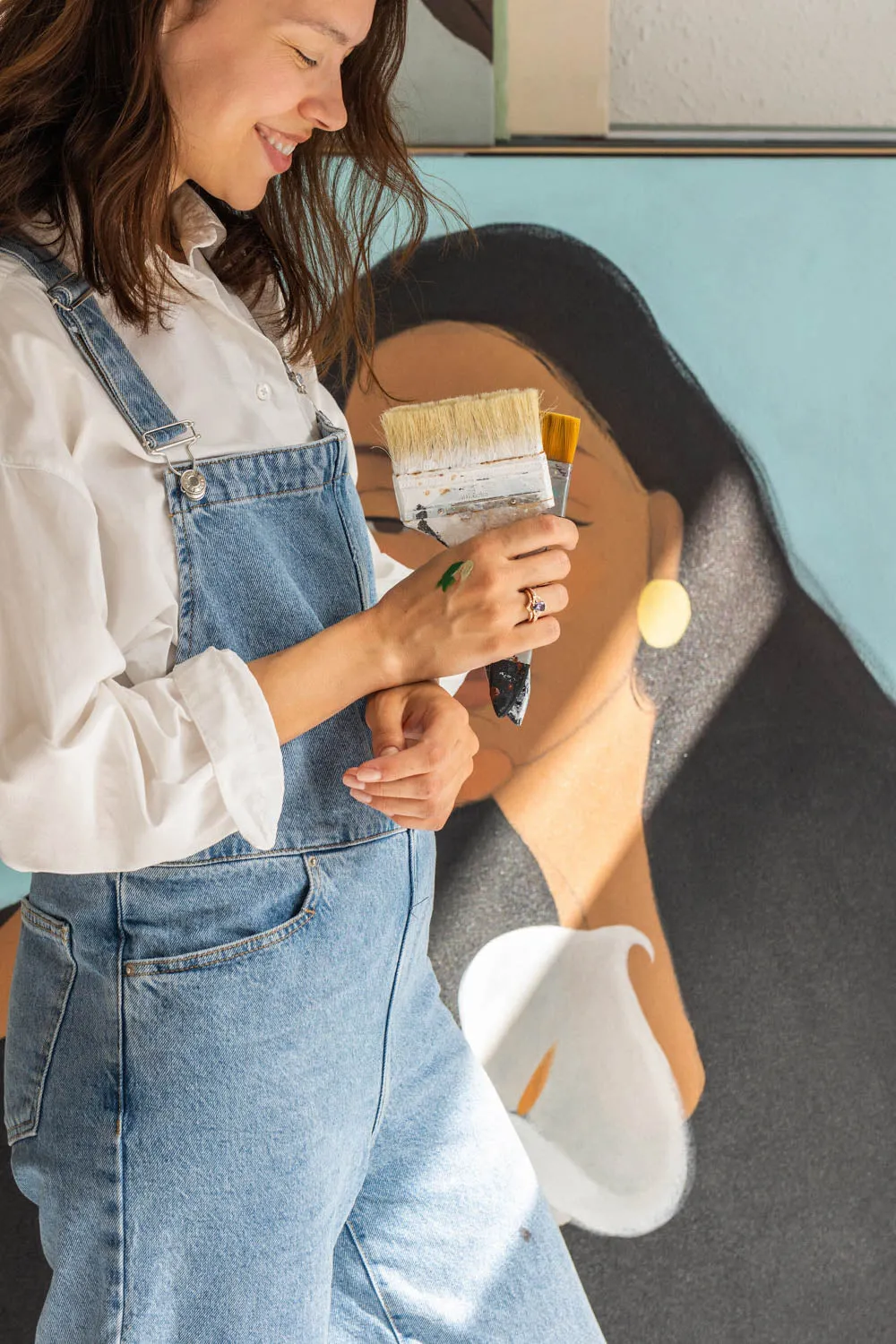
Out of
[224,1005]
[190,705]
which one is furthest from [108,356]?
[224,1005]

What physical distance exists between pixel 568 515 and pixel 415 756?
1.77ft

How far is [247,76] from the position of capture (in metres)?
0.82

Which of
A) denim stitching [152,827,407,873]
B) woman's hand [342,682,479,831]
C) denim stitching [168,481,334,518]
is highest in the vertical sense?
denim stitching [168,481,334,518]

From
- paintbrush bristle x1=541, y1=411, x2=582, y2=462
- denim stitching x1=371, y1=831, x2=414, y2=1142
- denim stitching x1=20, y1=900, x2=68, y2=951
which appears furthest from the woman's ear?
denim stitching x1=20, y1=900, x2=68, y2=951

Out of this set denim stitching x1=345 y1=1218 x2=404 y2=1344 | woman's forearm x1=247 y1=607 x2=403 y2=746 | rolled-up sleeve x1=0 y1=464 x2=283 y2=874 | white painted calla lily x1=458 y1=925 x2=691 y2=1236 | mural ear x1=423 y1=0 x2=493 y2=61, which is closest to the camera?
rolled-up sleeve x1=0 y1=464 x2=283 y2=874

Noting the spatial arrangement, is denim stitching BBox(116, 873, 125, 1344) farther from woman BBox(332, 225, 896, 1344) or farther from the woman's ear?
the woman's ear

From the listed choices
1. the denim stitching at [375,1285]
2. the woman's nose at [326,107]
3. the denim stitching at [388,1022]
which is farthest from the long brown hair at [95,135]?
the denim stitching at [375,1285]

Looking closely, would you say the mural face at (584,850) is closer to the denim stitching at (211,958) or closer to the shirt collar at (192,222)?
the shirt collar at (192,222)

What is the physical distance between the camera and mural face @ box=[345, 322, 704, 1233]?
131cm

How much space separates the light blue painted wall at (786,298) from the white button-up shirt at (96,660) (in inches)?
25.3

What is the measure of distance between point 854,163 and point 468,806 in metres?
0.88

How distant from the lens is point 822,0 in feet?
4.35

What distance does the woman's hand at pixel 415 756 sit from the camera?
34.3 inches

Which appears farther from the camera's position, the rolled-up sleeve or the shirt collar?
the shirt collar
